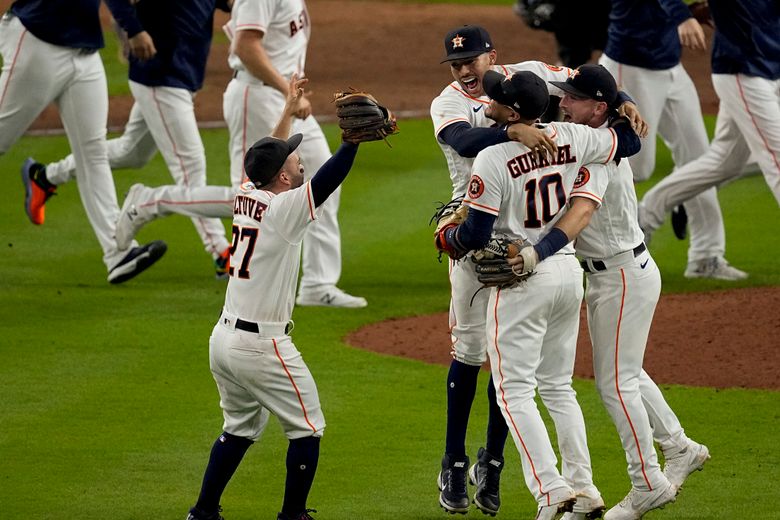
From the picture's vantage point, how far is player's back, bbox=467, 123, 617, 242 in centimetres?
512

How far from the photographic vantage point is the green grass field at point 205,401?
574cm

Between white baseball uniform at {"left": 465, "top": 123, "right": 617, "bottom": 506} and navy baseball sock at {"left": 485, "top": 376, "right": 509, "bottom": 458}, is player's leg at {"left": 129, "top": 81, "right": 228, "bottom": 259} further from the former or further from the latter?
white baseball uniform at {"left": 465, "top": 123, "right": 617, "bottom": 506}

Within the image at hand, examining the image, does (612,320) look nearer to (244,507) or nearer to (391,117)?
(391,117)

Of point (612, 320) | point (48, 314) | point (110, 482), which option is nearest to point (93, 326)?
point (48, 314)

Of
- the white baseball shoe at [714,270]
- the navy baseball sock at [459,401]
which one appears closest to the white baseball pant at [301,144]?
the white baseball shoe at [714,270]

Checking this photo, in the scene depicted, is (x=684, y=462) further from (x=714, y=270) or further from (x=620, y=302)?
(x=714, y=270)

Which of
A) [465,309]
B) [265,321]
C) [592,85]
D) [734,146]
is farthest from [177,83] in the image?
[592,85]

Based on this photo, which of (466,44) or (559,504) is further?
(466,44)

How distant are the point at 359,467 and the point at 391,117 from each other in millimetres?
1598

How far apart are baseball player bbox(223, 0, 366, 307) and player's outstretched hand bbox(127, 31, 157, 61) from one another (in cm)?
51

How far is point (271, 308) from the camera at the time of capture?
530 cm

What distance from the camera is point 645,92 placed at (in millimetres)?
9234

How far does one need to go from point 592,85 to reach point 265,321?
1516mm

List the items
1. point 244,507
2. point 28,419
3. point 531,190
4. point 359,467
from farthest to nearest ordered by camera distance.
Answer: point 28,419 < point 359,467 < point 244,507 < point 531,190
